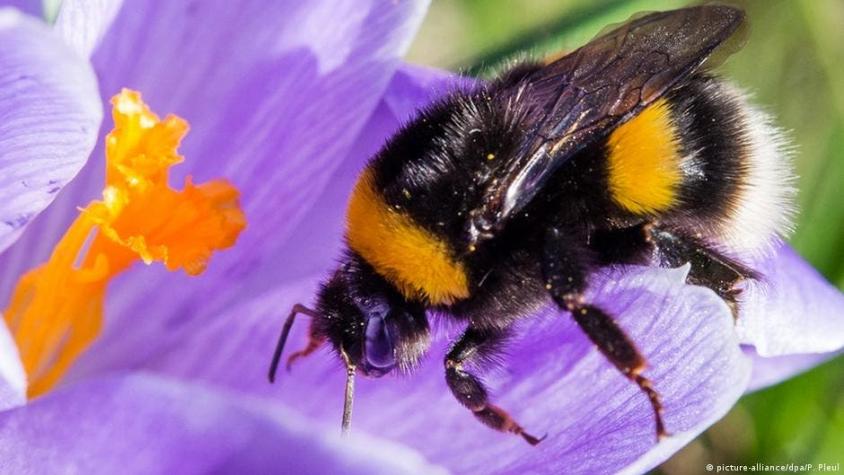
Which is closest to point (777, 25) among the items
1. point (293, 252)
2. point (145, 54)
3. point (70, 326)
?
point (293, 252)

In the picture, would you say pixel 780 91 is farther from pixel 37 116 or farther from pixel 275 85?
pixel 37 116

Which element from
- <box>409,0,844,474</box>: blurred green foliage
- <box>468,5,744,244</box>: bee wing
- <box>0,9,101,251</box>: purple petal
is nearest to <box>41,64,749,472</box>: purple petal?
<box>468,5,744,244</box>: bee wing

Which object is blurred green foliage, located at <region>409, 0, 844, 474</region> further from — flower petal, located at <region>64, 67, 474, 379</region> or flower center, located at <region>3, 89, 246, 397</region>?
flower center, located at <region>3, 89, 246, 397</region>

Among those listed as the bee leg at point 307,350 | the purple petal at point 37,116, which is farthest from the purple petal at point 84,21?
the bee leg at point 307,350

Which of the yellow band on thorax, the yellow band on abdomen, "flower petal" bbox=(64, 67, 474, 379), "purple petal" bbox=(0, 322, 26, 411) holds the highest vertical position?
the yellow band on abdomen

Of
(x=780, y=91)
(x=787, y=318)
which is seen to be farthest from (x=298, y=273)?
(x=780, y=91)

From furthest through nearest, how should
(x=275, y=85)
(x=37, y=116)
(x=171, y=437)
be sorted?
(x=275, y=85), (x=37, y=116), (x=171, y=437)

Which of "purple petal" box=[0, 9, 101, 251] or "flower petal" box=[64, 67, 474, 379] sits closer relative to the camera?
"purple petal" box=[0, 9, 101, 251]
